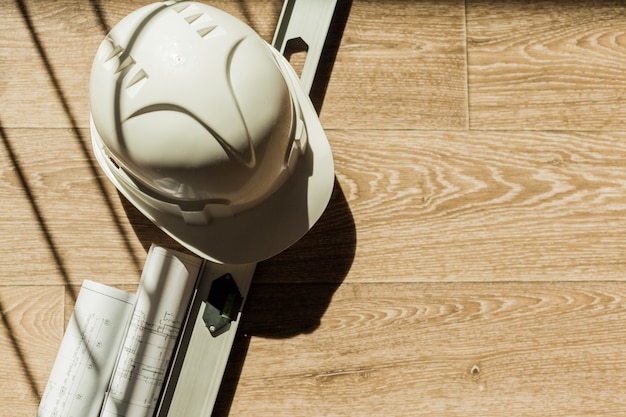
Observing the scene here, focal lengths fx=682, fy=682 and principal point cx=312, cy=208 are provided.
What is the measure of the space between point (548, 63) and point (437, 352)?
438mm

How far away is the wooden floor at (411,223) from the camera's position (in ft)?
3.03

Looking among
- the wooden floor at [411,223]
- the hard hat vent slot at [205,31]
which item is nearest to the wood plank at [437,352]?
the wooden floor at [411,223]

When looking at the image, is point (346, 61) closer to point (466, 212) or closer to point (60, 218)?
point (466, 212)

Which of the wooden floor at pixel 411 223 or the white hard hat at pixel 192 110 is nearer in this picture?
the white hard hat at pixel 192 110

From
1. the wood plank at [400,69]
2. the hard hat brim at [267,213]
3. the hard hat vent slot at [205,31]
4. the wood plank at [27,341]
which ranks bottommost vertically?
the wood plank at [27,341]

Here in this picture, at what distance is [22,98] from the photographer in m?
0.94

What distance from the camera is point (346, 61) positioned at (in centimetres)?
96

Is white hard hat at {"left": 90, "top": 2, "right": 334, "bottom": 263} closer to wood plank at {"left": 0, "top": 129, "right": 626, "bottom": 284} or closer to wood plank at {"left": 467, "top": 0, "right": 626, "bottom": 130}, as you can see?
wood plank at {"left": 0, "top": 129, "right": 626, "bottom": 284}

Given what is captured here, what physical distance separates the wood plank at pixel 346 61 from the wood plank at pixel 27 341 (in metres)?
0.23

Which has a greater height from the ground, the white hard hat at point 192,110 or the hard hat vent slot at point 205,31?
the hard hat vent slot at point 205,31

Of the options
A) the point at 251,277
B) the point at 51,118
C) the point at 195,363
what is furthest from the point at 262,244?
the point at 51,118

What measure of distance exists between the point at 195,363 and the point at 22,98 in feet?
1.42

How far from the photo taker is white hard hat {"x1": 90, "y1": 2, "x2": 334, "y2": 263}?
71 centimetres

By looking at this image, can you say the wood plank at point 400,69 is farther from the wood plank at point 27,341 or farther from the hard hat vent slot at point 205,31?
the wood plank at point 27,341
